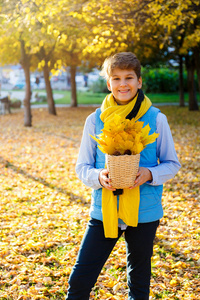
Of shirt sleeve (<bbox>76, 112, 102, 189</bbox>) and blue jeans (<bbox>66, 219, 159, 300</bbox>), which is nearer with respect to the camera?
blue jeans (<bbox>66, 219, 159, 300</bbox>)

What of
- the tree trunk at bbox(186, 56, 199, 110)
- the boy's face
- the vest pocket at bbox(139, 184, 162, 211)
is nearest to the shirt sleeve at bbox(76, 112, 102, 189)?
the boy's face

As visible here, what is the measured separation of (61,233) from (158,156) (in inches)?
111

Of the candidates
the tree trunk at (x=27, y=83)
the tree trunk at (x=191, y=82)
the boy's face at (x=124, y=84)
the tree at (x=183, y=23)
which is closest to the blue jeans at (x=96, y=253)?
the boy's face at (x=124, y=84)

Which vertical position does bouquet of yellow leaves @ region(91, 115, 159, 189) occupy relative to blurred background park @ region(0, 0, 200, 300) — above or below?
above

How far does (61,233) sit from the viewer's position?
16.2 feet

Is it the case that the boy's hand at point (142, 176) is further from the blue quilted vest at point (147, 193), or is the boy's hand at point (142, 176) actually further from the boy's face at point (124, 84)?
the boy's face at point (124, 84)

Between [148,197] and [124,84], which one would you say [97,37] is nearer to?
[124,84]

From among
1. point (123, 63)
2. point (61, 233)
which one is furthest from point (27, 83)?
point (123, 63)

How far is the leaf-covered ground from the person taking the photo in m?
3.64

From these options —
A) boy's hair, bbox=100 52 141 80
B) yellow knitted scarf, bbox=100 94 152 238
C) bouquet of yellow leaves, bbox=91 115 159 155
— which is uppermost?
boy's hair, bbox=100 52 141 80

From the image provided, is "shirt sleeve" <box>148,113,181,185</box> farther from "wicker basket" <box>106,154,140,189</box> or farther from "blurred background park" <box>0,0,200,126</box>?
"blurred background park" <box>0,0,200,126</box>

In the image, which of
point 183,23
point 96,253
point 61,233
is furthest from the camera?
point 183,23

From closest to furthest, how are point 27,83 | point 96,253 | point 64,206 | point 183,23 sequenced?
point 96,253 < point 64,206 < point 183,23 < point 27,83

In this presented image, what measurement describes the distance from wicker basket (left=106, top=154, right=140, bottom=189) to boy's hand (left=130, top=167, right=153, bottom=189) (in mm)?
50
